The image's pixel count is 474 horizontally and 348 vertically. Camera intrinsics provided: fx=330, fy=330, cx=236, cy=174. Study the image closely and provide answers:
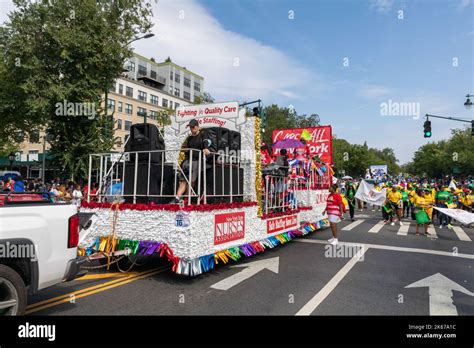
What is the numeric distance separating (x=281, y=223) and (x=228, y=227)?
2472 millimetres

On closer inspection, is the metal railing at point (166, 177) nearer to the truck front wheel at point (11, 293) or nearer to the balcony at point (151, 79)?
the truck front wheel at point (11, 293)

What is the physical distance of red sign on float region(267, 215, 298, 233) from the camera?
294 inches

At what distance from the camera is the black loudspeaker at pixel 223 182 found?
605cm

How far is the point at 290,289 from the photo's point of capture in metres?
5.14

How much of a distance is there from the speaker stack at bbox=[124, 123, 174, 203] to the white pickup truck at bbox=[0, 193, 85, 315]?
205 cm

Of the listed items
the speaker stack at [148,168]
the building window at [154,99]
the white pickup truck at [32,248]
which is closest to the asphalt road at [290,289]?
the white pickup truck at [32,248]

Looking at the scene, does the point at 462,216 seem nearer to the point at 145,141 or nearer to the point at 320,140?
the point at 320,140

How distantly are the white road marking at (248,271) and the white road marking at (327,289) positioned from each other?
1.11 m

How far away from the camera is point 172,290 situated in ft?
16.3

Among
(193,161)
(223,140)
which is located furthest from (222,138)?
(193,161)

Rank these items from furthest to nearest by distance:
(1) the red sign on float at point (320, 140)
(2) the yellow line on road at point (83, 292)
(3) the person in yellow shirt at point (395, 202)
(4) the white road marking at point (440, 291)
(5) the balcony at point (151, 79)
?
1. (5) the balcony at point (151, 79)
2. (3) the person in yellow shirt at point (395, 202)
3. (1) the red sign on float at point (320, 140)
4. (4) the white road marking at point (440, 291)
5. (2) the yellow line on road at point (83, 292)
